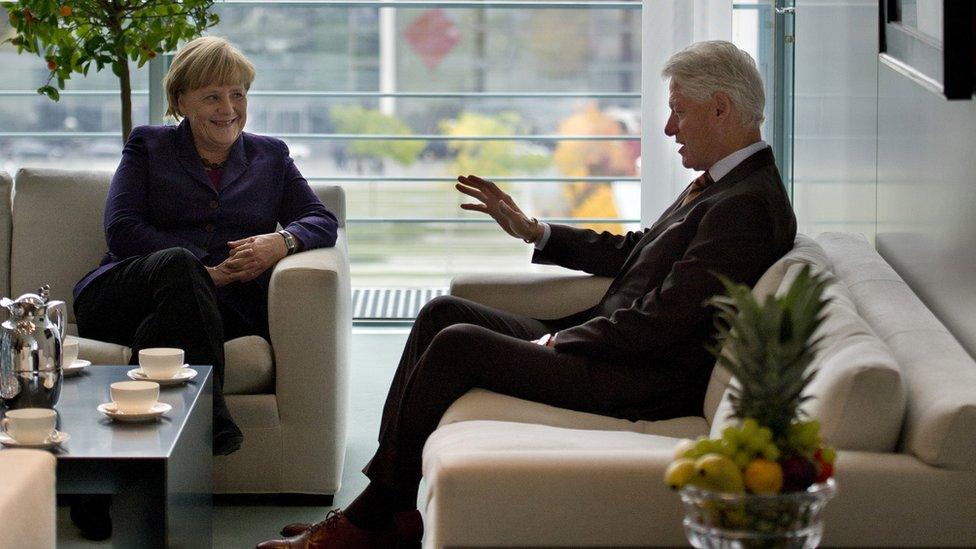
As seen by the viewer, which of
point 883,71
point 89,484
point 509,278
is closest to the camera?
point 89,484

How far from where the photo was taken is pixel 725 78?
9.03ft

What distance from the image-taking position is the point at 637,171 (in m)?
6.43

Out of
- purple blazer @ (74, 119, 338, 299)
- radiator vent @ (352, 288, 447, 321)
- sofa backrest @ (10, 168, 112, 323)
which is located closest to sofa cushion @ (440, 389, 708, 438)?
purple blazer @ (74, 119, 338, 299)

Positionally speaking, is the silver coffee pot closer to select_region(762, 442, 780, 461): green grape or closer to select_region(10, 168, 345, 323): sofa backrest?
select_region(10, 168, 345, 323): sofa backrest

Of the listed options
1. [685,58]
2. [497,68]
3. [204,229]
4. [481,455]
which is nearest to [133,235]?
[204,229]

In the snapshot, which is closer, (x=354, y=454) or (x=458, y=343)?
(x=458, y=343)

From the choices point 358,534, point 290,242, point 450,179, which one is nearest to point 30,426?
point 358,534

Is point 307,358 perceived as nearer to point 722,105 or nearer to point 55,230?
point 55,230

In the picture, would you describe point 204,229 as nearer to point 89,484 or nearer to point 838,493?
point 89,484

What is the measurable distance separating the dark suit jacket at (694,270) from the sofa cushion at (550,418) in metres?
0.12

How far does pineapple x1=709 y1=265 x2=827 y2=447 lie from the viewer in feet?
4.67

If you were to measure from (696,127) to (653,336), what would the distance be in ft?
1.69

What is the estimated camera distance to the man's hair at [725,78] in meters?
2.75

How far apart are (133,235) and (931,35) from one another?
7.06 feet
